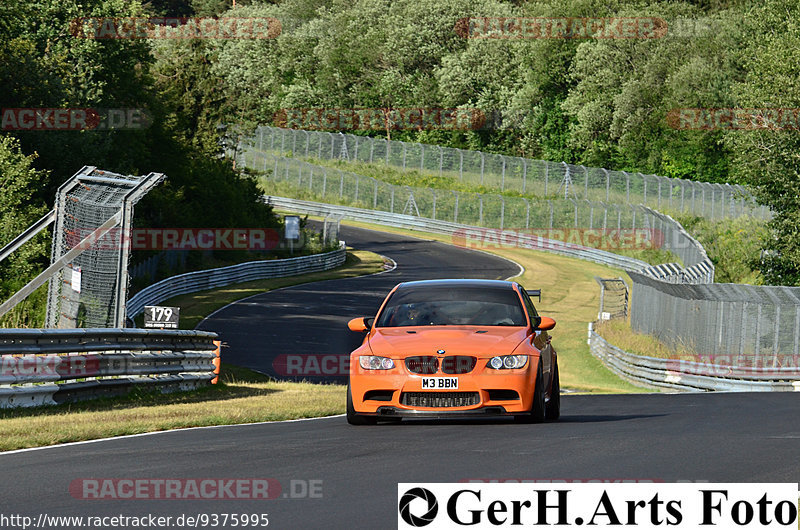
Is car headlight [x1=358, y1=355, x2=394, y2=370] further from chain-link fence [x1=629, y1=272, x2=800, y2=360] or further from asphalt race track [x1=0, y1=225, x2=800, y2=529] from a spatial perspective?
chain-link fence [x1=629, y1=272, x2=800, y2=360]

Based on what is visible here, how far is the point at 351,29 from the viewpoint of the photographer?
345 ft

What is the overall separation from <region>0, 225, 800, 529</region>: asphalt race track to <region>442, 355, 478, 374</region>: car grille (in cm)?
61

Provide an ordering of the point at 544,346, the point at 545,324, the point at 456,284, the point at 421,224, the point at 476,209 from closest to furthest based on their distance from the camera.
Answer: the point at 545,324 → the point at 544,346 → the point at 456,284 → the point at 476,209 → the point at 421,224

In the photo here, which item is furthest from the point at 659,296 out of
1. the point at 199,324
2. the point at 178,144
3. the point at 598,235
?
the point at 598,235

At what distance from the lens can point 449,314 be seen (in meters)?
13.5

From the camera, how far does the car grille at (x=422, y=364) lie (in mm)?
11945

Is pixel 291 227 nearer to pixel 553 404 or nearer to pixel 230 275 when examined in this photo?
pixel 230 275

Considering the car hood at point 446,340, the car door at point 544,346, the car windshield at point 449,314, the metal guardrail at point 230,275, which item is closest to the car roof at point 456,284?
the car windshield at point 449,314

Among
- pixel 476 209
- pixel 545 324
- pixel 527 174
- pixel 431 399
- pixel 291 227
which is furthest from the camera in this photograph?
pixel 527 174

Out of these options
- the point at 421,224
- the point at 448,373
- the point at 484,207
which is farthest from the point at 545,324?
the point at 421,224

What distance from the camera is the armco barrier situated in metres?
14.5

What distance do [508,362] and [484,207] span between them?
6363 cm

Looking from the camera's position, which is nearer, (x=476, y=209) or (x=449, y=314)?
(x=449, y=314)

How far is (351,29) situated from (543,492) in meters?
101
